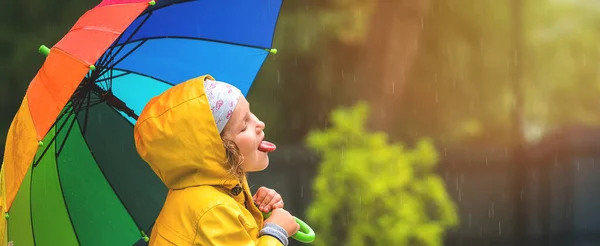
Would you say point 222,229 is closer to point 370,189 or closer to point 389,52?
point 370,189

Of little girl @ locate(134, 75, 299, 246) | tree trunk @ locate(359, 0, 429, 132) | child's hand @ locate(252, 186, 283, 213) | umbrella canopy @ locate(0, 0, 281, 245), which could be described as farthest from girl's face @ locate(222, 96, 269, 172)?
tree trunk @ locate(359, 0, 429, 132)

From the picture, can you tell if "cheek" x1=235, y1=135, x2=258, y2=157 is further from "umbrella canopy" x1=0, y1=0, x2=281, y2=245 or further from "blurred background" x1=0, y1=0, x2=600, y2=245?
"blurred background" x1=0, y1=0, x2=600, y2=245

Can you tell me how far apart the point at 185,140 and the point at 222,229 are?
266 millimetres

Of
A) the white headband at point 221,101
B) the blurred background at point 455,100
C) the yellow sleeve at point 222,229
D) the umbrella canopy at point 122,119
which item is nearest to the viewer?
the yellow sleeve at point 222,229

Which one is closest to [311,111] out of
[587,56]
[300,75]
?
[300,75]

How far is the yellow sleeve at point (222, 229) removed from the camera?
83.4 inches

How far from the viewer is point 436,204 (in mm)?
5051

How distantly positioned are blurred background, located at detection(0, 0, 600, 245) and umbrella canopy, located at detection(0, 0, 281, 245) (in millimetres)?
2121

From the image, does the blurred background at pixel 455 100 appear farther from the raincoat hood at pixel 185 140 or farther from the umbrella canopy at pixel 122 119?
the raincoat hood at pixel 185 140

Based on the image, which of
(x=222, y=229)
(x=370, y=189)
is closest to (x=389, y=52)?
(x=370, y=189)

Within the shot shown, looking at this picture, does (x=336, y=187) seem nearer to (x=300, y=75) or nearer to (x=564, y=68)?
(x=300, y=75)

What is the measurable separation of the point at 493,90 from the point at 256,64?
8.63ft

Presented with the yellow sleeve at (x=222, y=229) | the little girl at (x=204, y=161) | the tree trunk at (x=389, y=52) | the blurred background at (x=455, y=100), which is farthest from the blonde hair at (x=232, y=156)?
the tree trunk at (x=389, y=52)

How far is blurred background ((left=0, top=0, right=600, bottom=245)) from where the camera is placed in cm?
506
